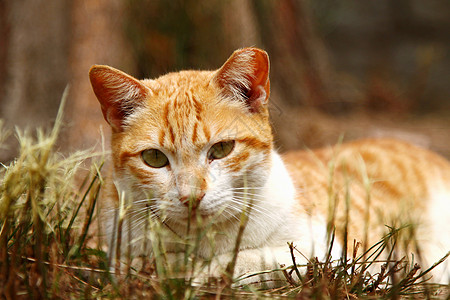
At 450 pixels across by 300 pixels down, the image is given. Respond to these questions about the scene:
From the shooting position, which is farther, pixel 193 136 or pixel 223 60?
pixel 223 60

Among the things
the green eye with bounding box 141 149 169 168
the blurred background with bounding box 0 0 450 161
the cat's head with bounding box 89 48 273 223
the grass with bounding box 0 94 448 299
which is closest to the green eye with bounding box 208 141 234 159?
the cat's head with bounding box 89 48 273 223

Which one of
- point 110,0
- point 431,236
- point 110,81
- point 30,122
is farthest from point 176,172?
point 30,122

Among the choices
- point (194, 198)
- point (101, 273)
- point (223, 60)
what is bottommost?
point (101, 273)

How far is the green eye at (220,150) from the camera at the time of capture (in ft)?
6.24

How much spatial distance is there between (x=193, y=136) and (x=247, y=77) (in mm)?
351

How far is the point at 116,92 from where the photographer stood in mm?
1971

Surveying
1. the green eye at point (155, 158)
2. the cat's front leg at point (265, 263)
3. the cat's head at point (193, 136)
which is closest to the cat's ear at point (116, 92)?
the cat's head at point (193, 136)

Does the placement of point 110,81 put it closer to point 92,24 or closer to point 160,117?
point 160,117

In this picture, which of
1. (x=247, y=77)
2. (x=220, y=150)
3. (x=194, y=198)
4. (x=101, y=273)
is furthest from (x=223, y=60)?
(x=101, y=273)

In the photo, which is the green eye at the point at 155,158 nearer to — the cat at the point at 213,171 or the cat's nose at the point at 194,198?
the cat at the point at 213,171

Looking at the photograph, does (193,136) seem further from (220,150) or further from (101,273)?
(101,273)

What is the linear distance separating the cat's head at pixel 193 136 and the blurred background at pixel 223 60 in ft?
1.22

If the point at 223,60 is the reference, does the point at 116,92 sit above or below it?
below

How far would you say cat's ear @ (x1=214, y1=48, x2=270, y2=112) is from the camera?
1877mm
